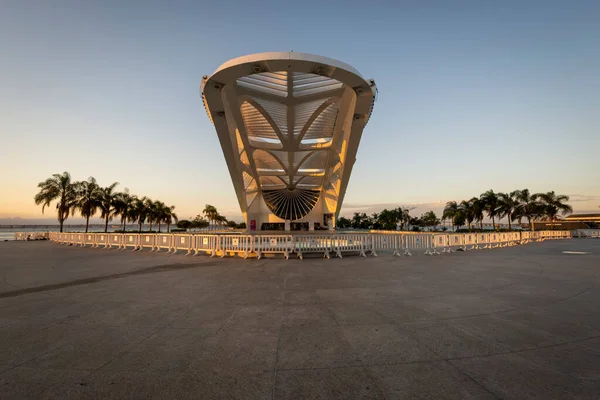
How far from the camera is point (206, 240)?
13594 mm

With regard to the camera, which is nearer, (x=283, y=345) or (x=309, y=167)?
(x=283, y=345)

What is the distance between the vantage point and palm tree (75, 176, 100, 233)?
33.5 m

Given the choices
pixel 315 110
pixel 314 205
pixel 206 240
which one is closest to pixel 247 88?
pixel 315 110

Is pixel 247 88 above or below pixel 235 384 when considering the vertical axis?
above

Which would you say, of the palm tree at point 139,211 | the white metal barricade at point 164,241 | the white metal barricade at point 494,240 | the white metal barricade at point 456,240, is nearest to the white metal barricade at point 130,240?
the white metal barricade at point 164,241

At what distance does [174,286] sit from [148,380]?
14.9ft

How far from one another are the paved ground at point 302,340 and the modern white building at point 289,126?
1773 centimetres

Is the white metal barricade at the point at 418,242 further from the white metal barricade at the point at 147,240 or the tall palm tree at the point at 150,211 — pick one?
the tall palm tree at the point at 150,211

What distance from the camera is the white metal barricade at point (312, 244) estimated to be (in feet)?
41.2

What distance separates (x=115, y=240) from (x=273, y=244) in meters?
12.8

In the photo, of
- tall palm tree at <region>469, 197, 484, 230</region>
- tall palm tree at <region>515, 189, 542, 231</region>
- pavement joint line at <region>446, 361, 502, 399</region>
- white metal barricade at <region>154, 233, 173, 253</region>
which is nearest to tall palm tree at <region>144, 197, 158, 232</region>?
white metal barricade at <region>154, 233, 173, 253</region>

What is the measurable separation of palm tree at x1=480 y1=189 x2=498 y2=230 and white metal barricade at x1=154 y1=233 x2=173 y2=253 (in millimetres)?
56921

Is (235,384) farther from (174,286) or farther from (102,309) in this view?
(174,286)

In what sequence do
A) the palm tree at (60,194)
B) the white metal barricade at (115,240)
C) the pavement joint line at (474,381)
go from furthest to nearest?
the palm tree at (60,194)
the white metal barricade at (115,240)
the pavement joint line at (474,381)
